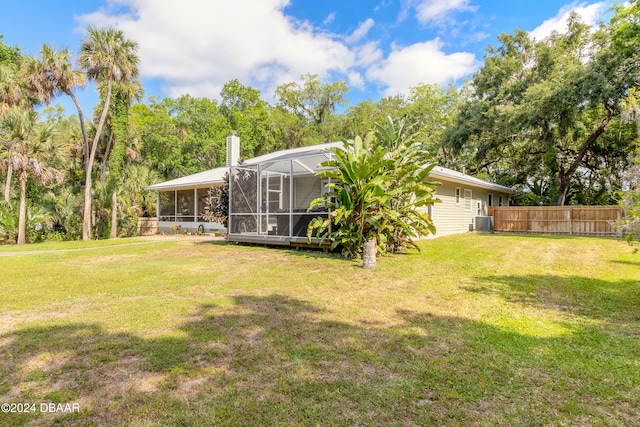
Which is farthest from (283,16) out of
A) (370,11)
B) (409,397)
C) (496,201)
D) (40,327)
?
(409,397)

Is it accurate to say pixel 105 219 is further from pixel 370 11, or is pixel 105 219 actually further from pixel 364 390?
pixel 364 390

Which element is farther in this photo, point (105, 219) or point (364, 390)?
point (105, 219)

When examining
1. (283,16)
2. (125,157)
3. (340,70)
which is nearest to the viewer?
(283,16)

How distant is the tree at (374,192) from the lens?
26.9ft

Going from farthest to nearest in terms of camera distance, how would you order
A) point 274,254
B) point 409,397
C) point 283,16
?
1. point 283,16
2. point 274,254
3. point 409,397

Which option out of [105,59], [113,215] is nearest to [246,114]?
[105,59]

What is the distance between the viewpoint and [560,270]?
24.4ft

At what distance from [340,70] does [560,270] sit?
105 feet

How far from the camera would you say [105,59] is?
55.1 feet

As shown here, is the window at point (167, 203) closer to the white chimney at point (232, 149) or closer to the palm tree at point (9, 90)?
the white chimney at point (232, 149)

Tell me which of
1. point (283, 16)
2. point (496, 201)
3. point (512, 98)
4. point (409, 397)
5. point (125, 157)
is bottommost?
point (409, 397)

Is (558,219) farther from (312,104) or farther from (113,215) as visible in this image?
(312,104)

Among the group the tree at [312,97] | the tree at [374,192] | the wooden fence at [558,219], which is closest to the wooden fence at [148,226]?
the tree at [374,192]

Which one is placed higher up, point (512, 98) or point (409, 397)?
point (512, 98)
